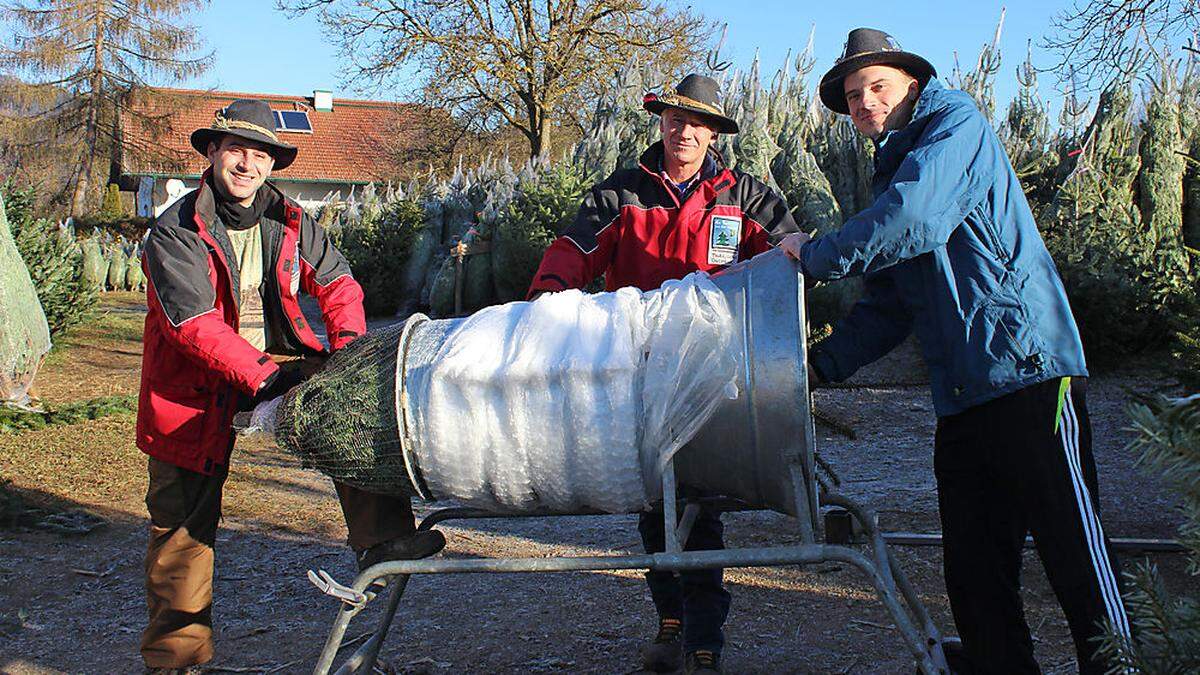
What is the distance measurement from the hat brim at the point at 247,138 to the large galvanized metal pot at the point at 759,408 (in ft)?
3.41

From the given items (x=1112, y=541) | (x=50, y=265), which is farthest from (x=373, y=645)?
(x=50, y=265)

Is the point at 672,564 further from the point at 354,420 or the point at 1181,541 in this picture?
the point at 1181,541

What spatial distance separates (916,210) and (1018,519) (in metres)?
0.85

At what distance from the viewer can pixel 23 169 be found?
106ft

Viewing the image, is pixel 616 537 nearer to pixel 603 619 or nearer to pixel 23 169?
pixel 603 619

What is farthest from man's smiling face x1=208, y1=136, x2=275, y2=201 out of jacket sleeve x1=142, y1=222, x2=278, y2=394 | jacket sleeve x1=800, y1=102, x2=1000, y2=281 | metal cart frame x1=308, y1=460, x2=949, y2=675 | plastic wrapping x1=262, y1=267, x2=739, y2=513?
jacket sleeve x1=800, y1=102, x2=1000, y2=281

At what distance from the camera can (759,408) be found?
87.2 inches

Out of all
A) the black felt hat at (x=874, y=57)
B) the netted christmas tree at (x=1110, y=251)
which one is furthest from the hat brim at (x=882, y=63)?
the netted christmas tree at (x=1110, y=251)

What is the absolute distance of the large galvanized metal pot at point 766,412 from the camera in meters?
2.19

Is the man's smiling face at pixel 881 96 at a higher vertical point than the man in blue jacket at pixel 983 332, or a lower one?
higher

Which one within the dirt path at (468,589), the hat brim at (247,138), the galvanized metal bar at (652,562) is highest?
the hat brim at (247,138)

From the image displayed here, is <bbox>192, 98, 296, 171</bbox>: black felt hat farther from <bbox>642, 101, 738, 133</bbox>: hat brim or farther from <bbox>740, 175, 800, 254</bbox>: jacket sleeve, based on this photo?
<bbox>740, 175, 800, 254</bbox>: jacket sleeve

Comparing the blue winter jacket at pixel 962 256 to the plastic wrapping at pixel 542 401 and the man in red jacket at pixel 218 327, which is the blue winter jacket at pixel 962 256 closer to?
the plastic wrapping at pixel 542 401

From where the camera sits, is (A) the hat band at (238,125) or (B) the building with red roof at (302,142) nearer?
(A) the hat band at (238,125)
